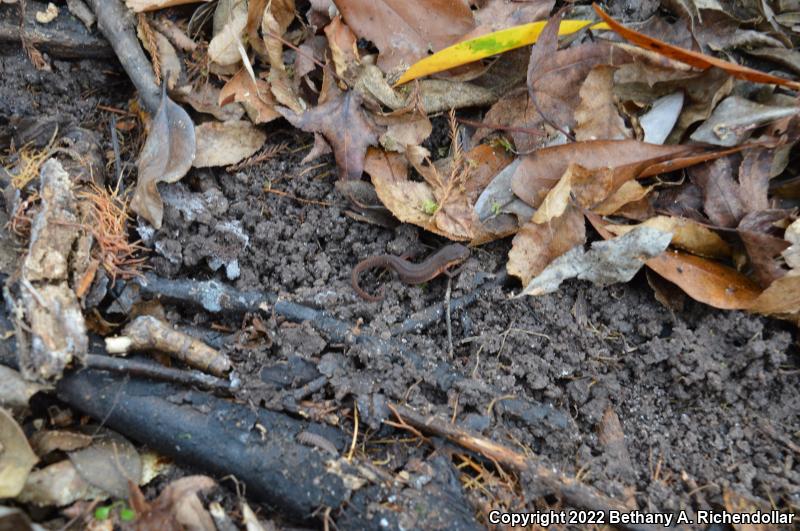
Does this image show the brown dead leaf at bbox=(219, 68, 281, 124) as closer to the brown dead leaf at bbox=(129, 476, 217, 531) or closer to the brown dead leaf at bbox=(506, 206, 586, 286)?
the brown dead leaf at bbox=(506, 206, 586, 286)

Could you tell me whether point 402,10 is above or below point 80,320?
above

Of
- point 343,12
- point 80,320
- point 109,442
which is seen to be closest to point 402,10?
point 343,12

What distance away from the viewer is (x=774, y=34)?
308 centimetres

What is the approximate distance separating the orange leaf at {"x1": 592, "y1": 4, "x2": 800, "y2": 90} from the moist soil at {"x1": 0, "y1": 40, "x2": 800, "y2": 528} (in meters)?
1.05

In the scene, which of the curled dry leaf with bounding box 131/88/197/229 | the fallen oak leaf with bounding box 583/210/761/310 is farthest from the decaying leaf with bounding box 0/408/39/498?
the fallen oak leaf with bounding box 583/210/761/310

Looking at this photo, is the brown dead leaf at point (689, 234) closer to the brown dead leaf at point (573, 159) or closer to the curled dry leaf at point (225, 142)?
the brown dead leaf at point (573, 159)

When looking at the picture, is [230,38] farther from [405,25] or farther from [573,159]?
[573,159]

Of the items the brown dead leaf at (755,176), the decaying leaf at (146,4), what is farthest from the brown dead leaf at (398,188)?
the brown dead leaf at (755,176)

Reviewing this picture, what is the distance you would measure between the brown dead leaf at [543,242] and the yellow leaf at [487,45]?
0.88 metres

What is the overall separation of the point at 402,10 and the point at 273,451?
7.43ft

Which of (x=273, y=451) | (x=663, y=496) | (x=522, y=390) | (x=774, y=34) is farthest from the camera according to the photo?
(x=774, y=34)

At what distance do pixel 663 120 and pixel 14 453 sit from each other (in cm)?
314

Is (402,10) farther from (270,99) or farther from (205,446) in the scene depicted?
(205,446)

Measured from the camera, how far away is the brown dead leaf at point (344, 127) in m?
3.19
